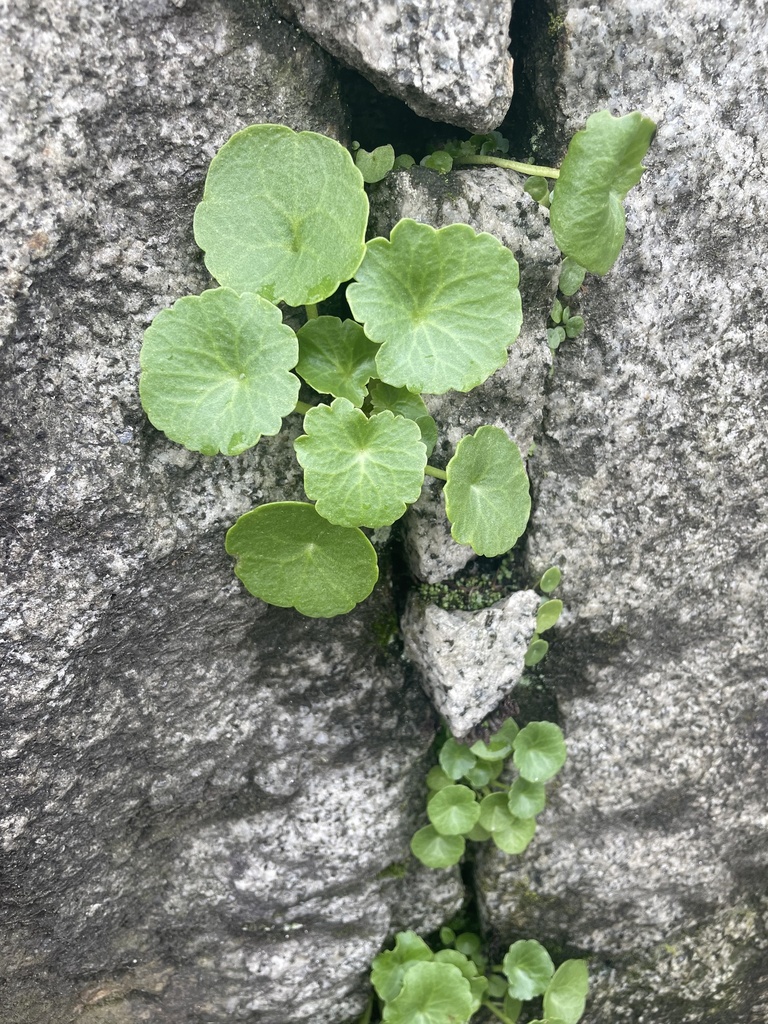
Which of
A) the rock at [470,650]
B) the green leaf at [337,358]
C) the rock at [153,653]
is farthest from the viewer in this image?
the rock at [470,650]

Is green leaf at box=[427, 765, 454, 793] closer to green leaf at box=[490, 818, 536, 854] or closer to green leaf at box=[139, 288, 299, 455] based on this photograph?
green leaf at box=[490, 818, 536, 854]

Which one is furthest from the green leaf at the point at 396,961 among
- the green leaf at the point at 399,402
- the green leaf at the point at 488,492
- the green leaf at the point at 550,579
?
the green leaf at the point at 399,402

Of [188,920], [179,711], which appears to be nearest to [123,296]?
[179,711]

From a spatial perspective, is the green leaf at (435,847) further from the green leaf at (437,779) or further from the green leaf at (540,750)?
the green leaf at (540,750)

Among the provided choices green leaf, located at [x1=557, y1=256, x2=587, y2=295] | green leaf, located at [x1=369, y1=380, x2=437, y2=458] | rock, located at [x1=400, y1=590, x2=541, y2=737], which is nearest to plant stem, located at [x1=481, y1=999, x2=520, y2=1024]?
rock, located at [x1=400, y1=590, x2=541, y2=737]

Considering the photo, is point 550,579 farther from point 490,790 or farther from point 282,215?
point 282,215
